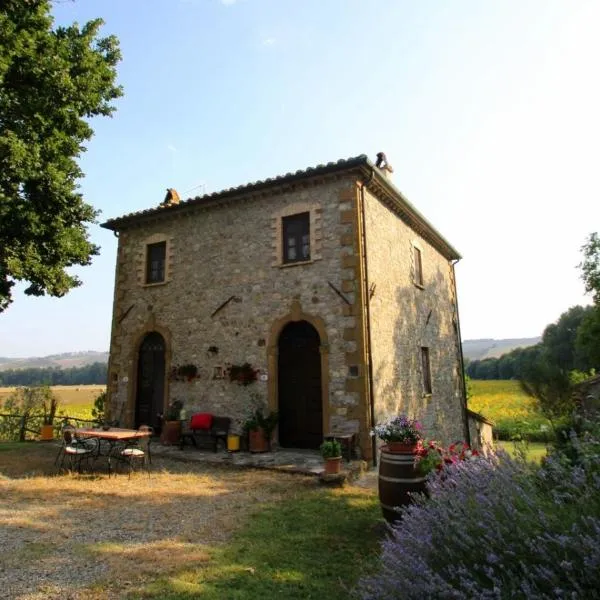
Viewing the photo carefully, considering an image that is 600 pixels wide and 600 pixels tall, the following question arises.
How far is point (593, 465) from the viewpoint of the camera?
3.08 m

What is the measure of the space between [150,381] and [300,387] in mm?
4721

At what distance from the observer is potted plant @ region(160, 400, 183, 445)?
10.7m

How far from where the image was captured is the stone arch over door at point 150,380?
11.9 m

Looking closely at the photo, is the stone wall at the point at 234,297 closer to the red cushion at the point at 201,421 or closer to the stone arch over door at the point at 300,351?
the stone arch over door at the point at 300,351

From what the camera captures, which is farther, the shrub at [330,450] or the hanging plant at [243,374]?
the hanging plant at [243,374]

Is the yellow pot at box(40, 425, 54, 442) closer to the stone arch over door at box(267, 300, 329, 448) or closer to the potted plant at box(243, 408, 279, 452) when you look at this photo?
the potted plant at box(243, 408, 279, 452)

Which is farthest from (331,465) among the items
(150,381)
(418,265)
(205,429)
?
(418,265)

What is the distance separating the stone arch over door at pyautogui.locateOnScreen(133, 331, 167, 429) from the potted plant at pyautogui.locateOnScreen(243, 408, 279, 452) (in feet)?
11.1

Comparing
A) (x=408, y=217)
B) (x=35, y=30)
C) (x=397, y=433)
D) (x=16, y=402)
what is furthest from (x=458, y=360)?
(x=16, y=402)

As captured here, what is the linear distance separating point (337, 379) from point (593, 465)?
6.32 m

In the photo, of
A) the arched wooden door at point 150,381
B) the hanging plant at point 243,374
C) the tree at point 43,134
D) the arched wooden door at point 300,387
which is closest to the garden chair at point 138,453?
the hanging plant at point 243,374

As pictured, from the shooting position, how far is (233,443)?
9.81 m

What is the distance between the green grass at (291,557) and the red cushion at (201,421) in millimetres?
4443

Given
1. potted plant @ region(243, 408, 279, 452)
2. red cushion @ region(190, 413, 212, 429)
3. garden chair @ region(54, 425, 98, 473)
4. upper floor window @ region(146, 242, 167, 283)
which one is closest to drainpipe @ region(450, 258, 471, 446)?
potted plant @ region(243, 408, 279, 452)
